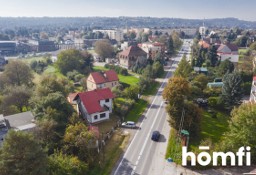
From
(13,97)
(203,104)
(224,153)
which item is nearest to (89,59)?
(13,97)

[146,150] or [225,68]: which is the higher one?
[225,68]

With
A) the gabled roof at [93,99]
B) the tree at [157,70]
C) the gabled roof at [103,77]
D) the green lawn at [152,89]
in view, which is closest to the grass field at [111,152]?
the gabled roof at [93,99]

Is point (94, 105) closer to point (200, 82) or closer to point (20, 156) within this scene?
point (20, 156)

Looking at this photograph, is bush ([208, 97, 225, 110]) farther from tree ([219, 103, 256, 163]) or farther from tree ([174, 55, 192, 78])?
tree ([219, 103, 256, 163])

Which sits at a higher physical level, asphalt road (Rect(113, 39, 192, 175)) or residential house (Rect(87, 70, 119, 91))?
residential house (Rect(87, 70, 119, 91))

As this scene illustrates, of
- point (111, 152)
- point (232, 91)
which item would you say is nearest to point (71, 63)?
point (111, 152)

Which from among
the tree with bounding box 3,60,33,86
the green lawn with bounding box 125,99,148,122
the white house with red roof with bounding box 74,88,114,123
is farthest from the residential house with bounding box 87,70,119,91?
the tree with bounding box 3,60,33,86
